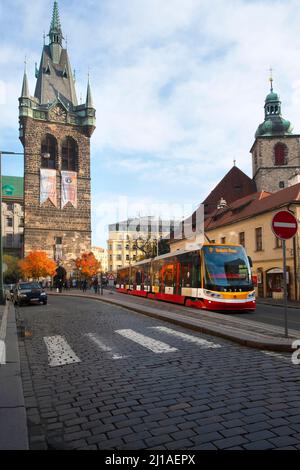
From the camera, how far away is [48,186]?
242 feet

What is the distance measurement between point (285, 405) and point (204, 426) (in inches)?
42.9

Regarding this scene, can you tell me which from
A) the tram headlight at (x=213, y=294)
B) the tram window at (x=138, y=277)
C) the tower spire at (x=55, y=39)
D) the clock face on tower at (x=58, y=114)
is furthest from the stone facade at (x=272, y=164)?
the tram headlight at (x=213, y=294)

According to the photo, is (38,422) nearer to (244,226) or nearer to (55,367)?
(55,367)

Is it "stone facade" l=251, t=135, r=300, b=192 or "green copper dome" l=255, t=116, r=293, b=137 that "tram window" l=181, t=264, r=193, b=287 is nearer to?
"stone facade" l=251, t=135, r=300, b=192

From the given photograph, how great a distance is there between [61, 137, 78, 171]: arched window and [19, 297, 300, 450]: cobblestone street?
69.8 m

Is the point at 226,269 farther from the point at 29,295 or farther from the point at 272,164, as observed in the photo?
the point at 272,164

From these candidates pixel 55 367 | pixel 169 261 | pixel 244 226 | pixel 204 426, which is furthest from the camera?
pixel 244 226

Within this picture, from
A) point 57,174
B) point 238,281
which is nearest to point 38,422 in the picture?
point 238,281

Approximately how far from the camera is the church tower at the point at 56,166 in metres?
72.3

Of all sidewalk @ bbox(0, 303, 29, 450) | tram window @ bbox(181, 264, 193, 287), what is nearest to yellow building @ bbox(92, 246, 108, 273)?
tram window @ bbox(181, 264, 193, 287)

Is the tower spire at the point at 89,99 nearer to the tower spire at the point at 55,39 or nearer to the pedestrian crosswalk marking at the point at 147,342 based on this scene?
the tower spire at the point at 55,39

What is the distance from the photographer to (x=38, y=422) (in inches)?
174

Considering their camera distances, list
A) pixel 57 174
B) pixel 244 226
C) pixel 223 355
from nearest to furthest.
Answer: pixel 223 355 < pixel 244 226 < pixel 57 174

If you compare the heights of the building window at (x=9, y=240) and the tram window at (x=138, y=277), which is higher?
the building window at (x=9, y=240)
